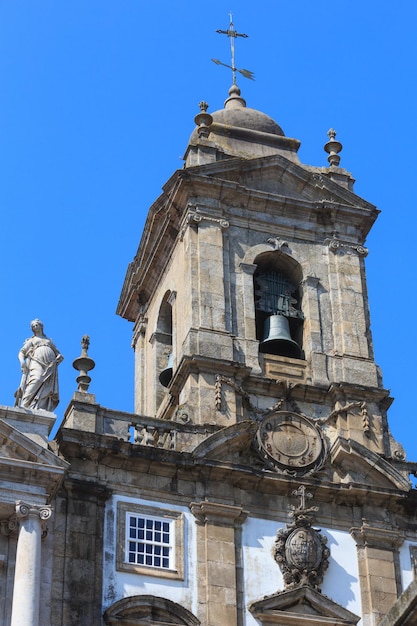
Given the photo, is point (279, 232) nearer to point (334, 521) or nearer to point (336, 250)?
point (336, 250)

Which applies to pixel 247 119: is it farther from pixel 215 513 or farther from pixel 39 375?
pixel 215 513

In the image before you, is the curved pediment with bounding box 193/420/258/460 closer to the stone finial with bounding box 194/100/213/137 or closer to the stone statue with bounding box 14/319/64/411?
the stone statue with bounding box 14/319/64/411

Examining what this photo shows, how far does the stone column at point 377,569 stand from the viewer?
31.6 m

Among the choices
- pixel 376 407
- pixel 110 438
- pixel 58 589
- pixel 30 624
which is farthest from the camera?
pixel 376 407

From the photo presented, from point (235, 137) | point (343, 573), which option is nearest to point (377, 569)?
point (343, 573)

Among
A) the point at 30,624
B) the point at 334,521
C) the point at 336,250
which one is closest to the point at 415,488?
the point at 334,521

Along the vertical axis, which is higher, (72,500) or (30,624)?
(72,500)

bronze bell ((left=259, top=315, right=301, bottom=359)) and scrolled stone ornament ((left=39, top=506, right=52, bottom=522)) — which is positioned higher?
bronze bell ((left=259, top=315, right=301, bottom=359))

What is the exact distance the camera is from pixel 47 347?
108 feet

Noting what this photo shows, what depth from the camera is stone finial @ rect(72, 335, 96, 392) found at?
1303 inches

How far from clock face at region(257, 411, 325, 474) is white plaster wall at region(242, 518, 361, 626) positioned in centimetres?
144

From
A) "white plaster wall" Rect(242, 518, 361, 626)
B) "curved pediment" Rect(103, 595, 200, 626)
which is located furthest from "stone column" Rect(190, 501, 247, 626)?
"curved pediment" Rect(103, 595, 200, 626)

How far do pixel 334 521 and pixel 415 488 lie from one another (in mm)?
1981

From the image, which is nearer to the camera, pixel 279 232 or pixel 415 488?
pixel 415 488
